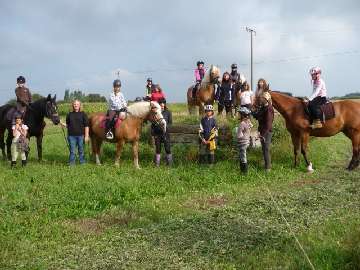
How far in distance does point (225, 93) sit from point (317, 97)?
450cm

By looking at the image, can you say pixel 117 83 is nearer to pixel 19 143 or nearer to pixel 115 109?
pixel 115 109

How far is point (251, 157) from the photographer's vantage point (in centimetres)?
1481

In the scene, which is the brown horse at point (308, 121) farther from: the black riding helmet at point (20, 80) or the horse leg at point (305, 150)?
the black riding helmet at point (20, 80)

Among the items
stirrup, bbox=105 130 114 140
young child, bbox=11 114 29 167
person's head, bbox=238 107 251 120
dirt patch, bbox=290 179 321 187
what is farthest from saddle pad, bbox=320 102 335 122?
young child, bbox=11 114 29 167

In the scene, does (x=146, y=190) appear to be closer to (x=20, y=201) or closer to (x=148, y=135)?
(x=20, y=201)

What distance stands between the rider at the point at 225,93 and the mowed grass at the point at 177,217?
138 inches

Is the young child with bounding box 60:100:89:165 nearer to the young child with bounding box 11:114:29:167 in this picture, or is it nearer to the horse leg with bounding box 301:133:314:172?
the young child with bounding box 11:114:29:167

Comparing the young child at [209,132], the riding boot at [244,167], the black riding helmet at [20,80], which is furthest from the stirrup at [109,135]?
the riding boot at [244,167]

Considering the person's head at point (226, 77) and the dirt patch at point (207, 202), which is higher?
the person's head at point (226, 77)

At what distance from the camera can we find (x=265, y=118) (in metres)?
13.6

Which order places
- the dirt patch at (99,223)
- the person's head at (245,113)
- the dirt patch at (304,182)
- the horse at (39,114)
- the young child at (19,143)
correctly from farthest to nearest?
1. the horse at (39,114)
2. the young child at (19,143)
3. the person's head at (245,113)
4. the dirt patch at (304,182)
5. the dirt patch at (99,223)

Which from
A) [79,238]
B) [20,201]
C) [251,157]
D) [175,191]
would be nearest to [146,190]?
[175,191]

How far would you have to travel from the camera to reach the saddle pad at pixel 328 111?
1381 centimetres

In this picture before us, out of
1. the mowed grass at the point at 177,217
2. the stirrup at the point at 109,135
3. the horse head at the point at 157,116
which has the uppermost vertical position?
the horse head at the point at 157,116
